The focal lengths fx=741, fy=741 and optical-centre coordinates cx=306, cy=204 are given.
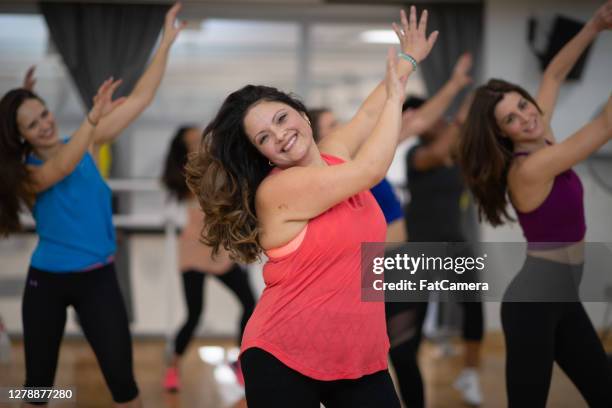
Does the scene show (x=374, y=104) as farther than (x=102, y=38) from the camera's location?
No

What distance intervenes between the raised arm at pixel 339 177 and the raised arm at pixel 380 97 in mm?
266

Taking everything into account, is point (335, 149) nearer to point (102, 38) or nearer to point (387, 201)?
point (387, 201)

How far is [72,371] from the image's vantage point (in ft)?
14.2

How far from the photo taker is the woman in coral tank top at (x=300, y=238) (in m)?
1.75

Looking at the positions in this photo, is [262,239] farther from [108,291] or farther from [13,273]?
[13,273]

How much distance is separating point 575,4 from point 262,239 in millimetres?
3783

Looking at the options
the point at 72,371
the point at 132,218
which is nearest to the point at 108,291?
the point at 72,371

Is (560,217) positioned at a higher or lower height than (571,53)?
lower

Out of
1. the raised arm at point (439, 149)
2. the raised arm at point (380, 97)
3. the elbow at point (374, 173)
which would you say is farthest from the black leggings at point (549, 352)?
the raised arm at point (439, 149)

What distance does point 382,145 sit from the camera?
5.62 feet

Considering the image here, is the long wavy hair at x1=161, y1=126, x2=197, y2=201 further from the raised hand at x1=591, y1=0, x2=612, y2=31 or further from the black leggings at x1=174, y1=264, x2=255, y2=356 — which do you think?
the raised hand at x1=591, y1=0, x2=612, y2=31

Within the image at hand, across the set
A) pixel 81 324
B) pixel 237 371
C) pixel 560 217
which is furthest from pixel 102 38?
pixel 560 217

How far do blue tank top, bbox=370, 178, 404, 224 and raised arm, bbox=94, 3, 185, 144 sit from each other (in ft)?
2.91

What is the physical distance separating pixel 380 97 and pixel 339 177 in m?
0.50
